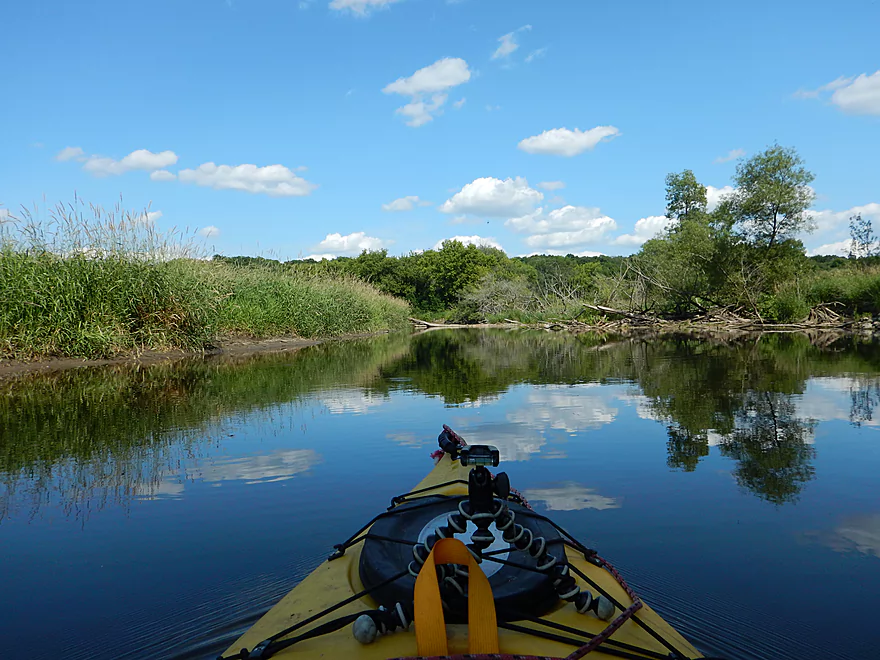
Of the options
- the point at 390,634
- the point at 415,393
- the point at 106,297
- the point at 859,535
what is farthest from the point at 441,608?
the point at 106,297

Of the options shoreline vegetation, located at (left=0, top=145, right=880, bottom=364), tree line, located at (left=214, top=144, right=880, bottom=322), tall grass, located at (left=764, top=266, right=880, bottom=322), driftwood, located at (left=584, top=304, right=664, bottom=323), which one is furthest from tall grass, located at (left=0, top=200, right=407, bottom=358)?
tall grass, located at (left=764, top=266, right=880, bottom=322)

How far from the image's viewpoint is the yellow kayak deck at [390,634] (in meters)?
1.77

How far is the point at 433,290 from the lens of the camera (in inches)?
2025

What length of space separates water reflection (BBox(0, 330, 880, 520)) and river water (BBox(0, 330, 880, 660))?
4 centimetres

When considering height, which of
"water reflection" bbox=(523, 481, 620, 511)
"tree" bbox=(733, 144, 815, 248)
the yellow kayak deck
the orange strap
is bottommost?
"water reflection" bbox=(523, 481, 620, 511)

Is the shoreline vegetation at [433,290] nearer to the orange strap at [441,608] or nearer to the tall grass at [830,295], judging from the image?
the tall grass at [830,295]

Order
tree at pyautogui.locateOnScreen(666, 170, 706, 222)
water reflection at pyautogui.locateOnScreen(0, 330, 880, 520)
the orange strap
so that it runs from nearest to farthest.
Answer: the orange strap, water reflection at pyautogui.locateOnScreen(0, 330, 880, 520), tree at pyautogui.locateOnScreen(666, 170, 706, 222)

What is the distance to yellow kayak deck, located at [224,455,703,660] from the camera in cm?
177

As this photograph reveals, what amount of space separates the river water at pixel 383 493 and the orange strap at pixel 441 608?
4.33 ft

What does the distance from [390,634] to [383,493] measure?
2.76 meters

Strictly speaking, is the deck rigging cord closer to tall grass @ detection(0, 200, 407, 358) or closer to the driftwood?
tall grass @ detection(0, 200, 407, 358)

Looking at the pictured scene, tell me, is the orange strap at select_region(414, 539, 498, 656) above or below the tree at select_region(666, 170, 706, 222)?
below

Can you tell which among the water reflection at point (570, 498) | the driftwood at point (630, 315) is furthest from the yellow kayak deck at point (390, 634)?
the driftwood at point (630, 315)

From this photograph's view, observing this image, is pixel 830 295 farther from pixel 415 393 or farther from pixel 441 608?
pixel 441 608
